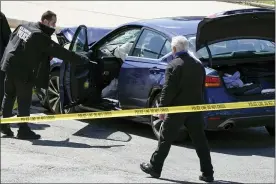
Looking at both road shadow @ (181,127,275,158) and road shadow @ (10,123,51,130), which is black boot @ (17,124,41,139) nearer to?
road shadow @ (10,123,51,130)

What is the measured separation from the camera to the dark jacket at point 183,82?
21.9 ft

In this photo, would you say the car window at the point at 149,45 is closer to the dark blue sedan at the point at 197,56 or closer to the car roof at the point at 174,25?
the dark blue sedan at the point at 197,56

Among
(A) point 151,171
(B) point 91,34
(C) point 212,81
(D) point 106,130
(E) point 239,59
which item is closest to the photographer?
(A) point 151,171

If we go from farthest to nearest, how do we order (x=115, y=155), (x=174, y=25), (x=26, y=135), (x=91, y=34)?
(x=91, y=34), (x=174, y=25), (x=26, y=135), (x=115, y=155)

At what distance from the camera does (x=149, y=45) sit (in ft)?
28.4

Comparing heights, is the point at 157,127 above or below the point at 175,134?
below

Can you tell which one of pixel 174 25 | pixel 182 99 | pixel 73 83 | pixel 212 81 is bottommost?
pixel 73 83

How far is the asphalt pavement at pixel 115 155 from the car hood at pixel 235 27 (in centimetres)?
137

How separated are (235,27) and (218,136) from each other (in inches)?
61.5

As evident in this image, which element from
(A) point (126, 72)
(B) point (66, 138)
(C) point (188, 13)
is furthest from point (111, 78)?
(C) point (188, 13)

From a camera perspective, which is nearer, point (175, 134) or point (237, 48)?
point (175, 134)

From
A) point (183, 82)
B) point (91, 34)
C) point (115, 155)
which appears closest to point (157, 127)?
point (115, 155)

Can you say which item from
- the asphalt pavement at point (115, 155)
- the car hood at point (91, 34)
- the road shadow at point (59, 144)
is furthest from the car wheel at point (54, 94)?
the road shadow at point (59, 144)

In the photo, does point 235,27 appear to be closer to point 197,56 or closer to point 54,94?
point 197,56
